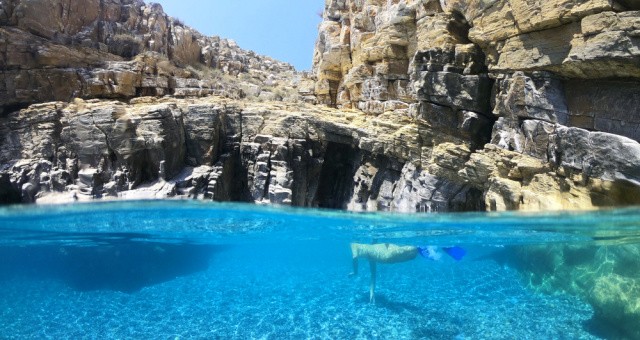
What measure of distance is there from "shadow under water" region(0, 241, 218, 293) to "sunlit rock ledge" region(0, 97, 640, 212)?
4.70m

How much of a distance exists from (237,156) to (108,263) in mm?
14454

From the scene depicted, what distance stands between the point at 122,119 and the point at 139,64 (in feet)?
22.0

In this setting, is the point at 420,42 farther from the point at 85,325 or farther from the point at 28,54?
the point at 28,54

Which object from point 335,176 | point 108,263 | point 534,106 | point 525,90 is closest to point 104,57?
point 108,263

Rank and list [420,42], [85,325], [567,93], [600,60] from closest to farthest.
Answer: [600,60] < [567,93] < [85,325] < [420,42]

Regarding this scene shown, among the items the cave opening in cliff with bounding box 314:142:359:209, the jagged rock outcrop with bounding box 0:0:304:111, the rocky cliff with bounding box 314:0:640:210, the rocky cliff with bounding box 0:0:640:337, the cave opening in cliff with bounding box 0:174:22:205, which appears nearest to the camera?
the rocky cliff with bounding box 314:0:640:210

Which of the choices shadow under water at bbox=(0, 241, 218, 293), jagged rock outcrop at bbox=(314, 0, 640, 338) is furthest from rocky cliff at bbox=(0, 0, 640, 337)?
shadow under water at bbox=(0, 241, 218, 293)

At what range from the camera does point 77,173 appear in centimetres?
2008

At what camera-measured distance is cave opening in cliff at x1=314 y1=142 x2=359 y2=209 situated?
22312mm

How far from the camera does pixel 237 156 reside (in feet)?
72.6

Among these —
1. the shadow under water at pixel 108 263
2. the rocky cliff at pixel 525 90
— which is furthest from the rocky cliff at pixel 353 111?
the shadow under water at pixel 108 263

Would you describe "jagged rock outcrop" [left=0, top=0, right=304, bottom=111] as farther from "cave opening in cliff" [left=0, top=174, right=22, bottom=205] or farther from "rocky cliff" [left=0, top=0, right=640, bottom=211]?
"cave opening in cliff" [left=0, top=174, right=22, bottom=205]

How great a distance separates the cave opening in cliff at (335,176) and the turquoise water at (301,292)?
9.38ft

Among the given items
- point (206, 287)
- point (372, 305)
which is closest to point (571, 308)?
point (372, 305)
